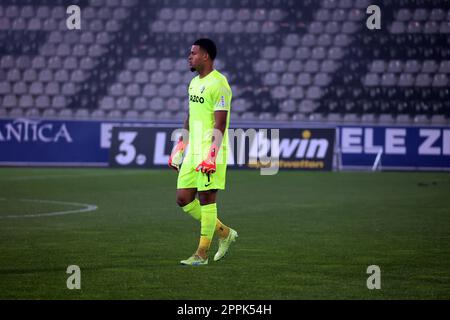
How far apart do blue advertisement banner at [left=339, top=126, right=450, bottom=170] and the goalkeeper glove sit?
18397 millimetres

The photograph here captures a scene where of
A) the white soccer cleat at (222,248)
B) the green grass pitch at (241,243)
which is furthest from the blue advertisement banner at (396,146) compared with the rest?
the white soccer cleat at (222,248)

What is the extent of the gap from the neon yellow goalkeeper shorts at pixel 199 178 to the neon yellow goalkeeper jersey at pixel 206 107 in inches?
3.7

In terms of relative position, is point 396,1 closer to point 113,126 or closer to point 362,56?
point 362,56

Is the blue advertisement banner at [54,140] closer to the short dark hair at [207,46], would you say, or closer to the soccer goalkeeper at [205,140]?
the soccer goalkeeper at [205,140]

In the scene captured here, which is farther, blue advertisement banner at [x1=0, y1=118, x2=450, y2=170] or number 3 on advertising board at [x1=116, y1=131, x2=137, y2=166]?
number 3 on advertising board at [x1=116, y1=131, x2=137, y2=166]

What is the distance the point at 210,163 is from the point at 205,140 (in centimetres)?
33

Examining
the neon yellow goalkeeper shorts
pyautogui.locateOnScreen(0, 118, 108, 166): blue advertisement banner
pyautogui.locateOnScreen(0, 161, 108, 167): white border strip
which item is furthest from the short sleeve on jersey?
pyautogui.locateOnScreen(0, 161, 108, 167): white border strip

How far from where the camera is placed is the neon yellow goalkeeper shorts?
9.43m

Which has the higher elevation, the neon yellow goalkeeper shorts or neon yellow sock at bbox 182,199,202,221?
the neon yellow goalkeeper shorts

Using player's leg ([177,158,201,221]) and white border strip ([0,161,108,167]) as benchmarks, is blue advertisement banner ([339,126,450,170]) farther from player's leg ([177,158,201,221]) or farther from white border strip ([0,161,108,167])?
player's leg ([177,158,201,221])

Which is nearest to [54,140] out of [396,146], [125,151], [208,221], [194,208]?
[125,151]

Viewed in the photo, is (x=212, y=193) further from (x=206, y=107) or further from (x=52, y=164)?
(x=52, y=164)

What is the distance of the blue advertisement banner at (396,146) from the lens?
88.7 feet

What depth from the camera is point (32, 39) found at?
3347 centimetres
